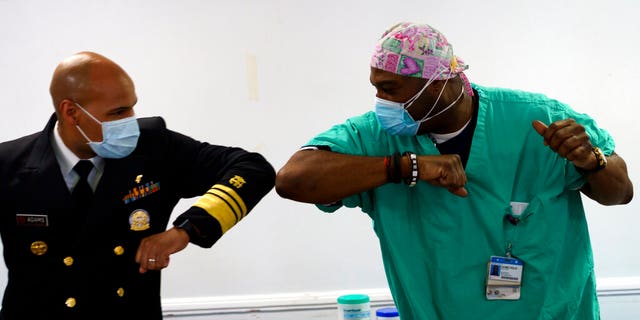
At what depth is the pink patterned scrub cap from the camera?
188 centimetres

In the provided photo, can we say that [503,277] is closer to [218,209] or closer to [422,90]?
[422,90]

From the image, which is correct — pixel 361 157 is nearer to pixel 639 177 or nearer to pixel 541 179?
pixel 541 179

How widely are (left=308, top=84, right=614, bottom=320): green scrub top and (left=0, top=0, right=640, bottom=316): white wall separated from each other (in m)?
1.26

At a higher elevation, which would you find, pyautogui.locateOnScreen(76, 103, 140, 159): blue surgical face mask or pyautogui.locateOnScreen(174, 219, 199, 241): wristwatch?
pyautogui.locateOnScreen(76, 103, 140, 159): blue surgical face mask

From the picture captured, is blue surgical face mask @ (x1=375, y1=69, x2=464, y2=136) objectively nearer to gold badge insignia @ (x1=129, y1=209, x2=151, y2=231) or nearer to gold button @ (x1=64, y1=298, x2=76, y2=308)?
gold badge insignia @ (x1=129, y1=209, x2=151, y2=231)

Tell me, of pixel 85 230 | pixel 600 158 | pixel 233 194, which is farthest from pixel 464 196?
pixel 85 230

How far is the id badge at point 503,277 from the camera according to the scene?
6.08ft

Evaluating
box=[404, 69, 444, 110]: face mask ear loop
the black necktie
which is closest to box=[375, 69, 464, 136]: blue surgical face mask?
box=[404, 69, 444, 110]: face mask ear loop

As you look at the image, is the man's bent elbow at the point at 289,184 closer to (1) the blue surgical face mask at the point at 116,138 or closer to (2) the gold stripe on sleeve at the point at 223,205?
(2) the gold stripe on sleeve at the point at 223,205

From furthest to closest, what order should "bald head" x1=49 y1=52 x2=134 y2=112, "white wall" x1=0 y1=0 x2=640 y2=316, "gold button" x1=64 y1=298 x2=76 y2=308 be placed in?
"white wall" x1=0 y1=0 x2=640 y2=316, "bald head" x1=49 y1=52 x2=134 y2=112, "gold button" x1=64 y1=298 x2=76 y2=308

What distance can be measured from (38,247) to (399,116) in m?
1.02

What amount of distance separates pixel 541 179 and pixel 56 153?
1.35 meters

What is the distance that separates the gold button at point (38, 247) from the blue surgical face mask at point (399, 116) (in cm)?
96

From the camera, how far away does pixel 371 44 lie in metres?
3.19
